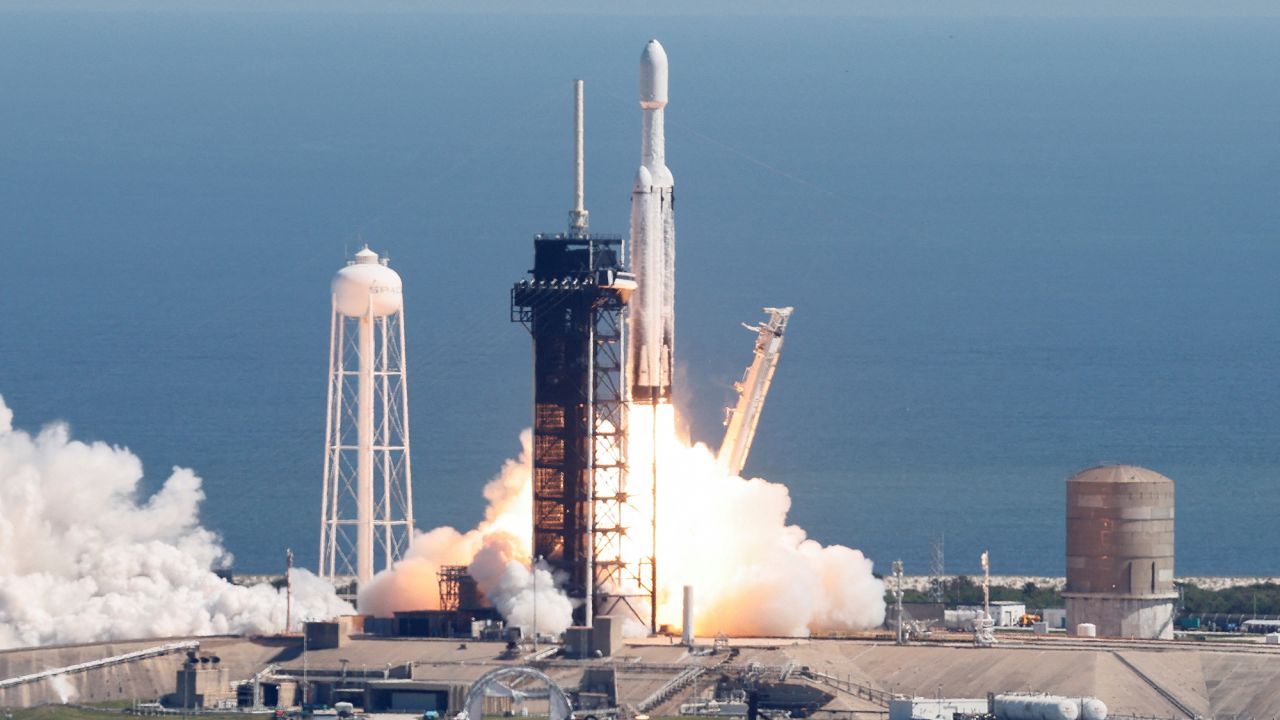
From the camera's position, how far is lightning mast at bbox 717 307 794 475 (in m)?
113

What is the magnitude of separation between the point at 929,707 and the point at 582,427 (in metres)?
19.0

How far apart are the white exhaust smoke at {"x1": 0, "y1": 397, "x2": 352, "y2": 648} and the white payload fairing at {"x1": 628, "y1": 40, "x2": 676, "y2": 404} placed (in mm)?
15993

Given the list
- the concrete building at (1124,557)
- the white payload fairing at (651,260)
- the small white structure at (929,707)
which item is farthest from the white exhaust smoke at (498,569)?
the concrete building at (1124,557)

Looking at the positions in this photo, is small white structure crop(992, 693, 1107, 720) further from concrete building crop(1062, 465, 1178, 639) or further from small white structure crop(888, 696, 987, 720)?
concrete building crop(1062, 465, 1178, 639)

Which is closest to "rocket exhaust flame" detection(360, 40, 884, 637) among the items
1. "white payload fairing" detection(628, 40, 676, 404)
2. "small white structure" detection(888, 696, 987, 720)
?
"white payload fairing" detection(628, 40, 676, 404)

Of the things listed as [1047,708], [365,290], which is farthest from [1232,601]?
[1047,708]

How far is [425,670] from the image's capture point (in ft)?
341

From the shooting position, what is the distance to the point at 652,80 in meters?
112

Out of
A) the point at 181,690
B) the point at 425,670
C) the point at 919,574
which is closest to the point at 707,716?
the point at 425,670

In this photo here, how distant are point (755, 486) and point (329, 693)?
708 inches

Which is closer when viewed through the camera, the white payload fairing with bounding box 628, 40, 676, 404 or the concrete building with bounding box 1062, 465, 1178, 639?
the white payload fairing with bounding box 628, 40, 676, 404

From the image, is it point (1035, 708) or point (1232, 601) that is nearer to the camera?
point (1035, 708)

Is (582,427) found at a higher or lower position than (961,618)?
higher

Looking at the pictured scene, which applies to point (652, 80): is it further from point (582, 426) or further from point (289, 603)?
point (289, 603)
